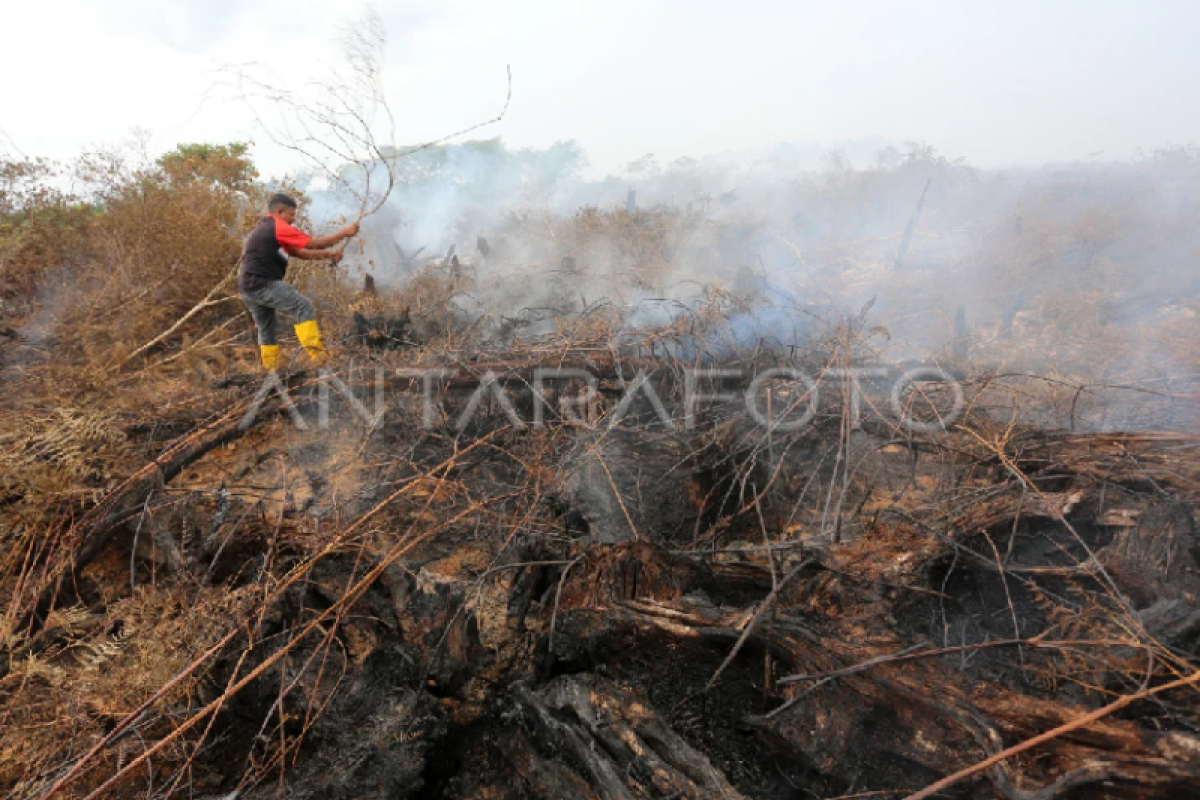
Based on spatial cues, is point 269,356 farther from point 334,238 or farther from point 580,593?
point 580,593

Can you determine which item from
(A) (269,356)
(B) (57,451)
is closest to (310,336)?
(A) (269,356)

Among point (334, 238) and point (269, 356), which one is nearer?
point (334, 238)

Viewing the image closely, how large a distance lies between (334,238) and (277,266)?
774mm

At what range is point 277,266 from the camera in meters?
4.61

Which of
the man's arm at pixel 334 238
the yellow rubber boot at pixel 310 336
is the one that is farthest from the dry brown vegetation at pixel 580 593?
the man's arm at pixel 334 238

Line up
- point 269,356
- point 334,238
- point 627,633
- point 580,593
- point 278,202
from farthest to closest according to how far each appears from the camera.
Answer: point 269,356, point 278,202, point 334,238, point 580,593, point 627,633

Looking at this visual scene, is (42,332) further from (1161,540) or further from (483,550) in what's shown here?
(1161,540)

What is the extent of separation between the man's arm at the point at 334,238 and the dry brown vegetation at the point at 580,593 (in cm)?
99

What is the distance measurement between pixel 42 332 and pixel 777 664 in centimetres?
714

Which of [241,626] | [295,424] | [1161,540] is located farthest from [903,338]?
[241,626]

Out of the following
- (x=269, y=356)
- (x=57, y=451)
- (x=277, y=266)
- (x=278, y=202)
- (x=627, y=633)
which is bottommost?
(x=627, y=633)

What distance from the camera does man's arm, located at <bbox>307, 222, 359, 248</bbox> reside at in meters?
4.14

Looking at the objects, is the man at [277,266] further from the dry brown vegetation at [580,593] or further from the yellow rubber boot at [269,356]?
the dry brown vegetation at [580,593]

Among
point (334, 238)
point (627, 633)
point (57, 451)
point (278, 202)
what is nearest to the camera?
point (627, 633)
